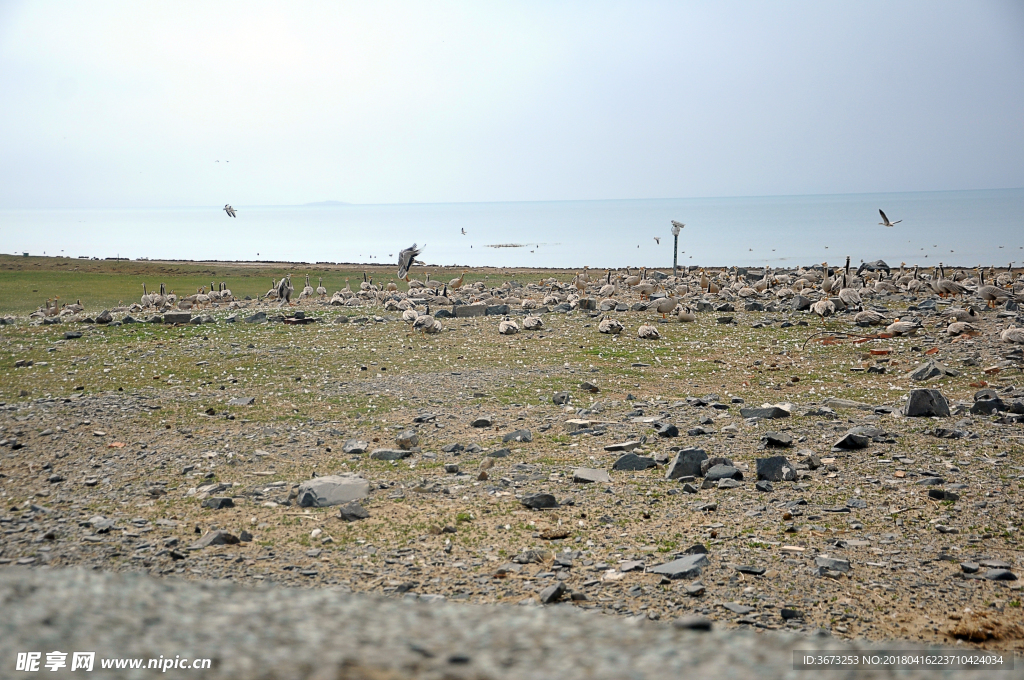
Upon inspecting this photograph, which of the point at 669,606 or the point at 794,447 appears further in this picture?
the point at 794,447

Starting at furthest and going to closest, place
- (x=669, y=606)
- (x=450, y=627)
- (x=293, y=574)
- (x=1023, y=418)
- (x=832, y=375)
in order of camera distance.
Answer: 1. (x=832, y=375)
2. (x=1023, y=418)
3. (x=293, y=574)
4. (x=669, y=606)
5. (x=450, y=627)

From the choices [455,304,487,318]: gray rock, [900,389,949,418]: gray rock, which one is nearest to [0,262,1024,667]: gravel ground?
[900,389,949,418]: gray rock

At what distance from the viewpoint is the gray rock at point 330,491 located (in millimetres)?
8180

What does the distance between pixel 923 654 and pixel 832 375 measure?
1152 cm

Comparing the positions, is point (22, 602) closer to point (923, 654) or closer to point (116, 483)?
point (923, 654)

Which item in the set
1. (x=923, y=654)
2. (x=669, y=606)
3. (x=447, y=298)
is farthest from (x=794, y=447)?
(x=447, y=298)

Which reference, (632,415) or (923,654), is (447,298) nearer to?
(632,415)

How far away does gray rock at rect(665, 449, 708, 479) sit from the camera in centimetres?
868

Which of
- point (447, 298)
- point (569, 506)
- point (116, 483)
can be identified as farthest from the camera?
point (447, 298)

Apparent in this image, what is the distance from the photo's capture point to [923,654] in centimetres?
363

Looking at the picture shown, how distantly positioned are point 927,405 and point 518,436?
574cm

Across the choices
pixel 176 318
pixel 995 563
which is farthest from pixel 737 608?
pixel 176 318

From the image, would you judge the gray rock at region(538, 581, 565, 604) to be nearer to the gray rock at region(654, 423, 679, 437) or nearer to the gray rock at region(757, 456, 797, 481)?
the gray rock at region(757, 456, 797, 481)

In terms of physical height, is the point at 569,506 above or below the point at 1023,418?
below
